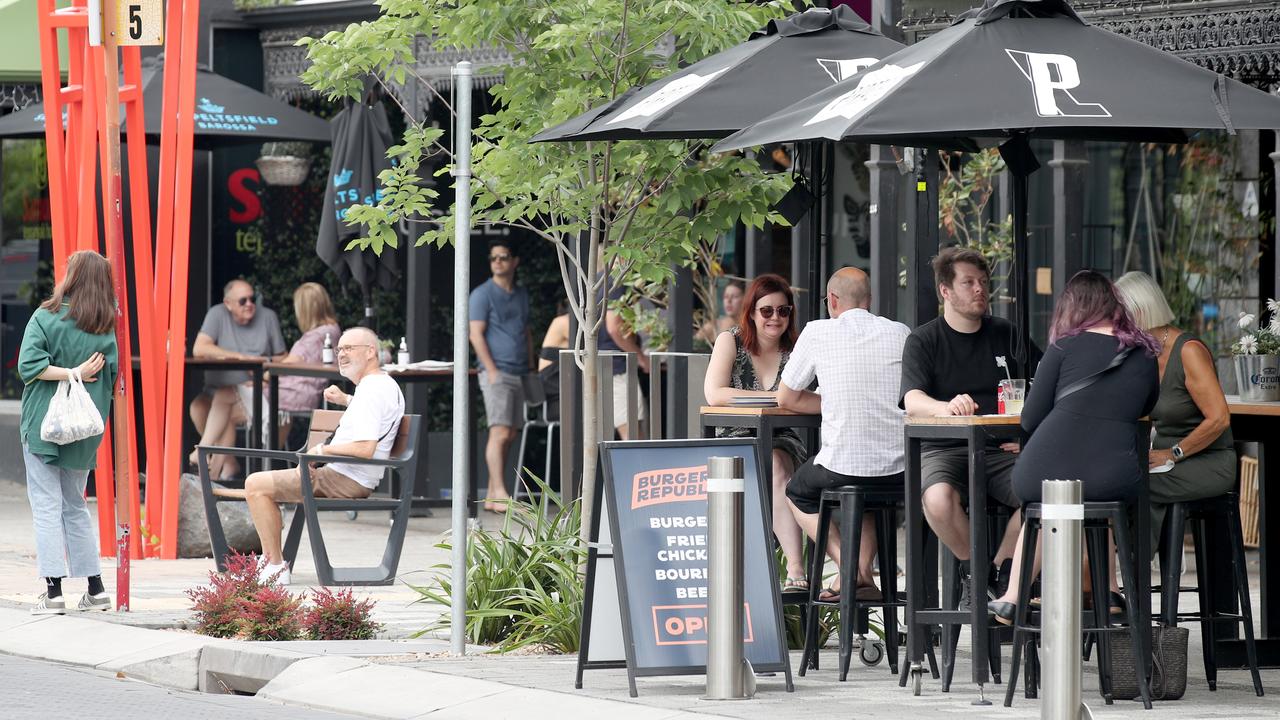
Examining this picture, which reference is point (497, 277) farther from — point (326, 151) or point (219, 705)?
point (219, 705)

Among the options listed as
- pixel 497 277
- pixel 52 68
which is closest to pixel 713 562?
pixel 52 68

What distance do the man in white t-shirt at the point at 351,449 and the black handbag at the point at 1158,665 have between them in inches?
186

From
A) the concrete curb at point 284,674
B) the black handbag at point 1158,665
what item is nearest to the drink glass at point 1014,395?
the black handbag at point 1158,665

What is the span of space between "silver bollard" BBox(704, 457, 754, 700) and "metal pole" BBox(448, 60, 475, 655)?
50.6 inches

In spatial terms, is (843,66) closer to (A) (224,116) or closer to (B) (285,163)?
(A) (224,116)

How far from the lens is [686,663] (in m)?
7.32

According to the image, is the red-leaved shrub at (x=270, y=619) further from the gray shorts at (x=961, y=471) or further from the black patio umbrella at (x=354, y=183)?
the black patio umbrella at (x=354, y=183)

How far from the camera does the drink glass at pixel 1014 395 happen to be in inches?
295

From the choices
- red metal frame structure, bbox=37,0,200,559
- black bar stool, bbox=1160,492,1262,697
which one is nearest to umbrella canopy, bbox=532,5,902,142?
black bar stool, bbox=1160,492,1262,697

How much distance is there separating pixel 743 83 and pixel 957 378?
1.52 m

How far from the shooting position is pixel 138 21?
9.97 metres

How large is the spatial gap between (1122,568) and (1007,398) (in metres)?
0.85

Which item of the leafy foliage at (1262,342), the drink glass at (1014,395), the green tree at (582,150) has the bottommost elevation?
the drink glass at (1014,395)

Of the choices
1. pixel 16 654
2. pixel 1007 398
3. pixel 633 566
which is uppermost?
pixel 1007 398
